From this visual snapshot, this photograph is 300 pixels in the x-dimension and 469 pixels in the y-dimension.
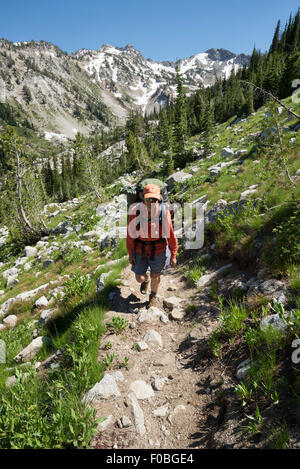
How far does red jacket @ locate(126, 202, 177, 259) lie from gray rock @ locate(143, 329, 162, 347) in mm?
1536

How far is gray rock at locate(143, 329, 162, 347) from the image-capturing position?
165 inches

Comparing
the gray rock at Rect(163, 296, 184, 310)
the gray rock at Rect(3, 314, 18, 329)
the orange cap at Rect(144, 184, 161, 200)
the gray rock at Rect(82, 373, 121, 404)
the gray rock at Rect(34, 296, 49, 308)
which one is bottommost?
the gray rock at Rect(3, 314, 18, 329)

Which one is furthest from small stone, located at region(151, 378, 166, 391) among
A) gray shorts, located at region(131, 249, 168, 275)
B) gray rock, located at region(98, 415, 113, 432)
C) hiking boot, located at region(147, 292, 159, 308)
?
gray shorts, located at region(131, 249, 168, 275)

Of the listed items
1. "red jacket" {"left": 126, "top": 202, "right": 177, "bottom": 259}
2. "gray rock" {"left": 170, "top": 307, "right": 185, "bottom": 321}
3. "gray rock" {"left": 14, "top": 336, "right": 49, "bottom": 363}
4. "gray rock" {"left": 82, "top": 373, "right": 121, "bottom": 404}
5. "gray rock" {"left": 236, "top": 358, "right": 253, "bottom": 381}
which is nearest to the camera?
"gray rock" {"left": 236, "top": 358, "right": 253, "bottom": 381}

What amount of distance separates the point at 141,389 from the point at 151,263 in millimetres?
2322

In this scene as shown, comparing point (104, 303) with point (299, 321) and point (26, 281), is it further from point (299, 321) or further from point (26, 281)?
point (26, 281)

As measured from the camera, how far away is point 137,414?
113 inches

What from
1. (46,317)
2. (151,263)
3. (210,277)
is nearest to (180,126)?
(210,277)

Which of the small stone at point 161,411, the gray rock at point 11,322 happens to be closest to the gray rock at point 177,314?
the small stone at point 161,411

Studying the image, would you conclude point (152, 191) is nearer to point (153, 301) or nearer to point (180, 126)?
point (153, 301)

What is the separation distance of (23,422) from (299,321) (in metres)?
3.25

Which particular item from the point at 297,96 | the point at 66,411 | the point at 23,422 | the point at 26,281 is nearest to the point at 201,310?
the point at 66,411

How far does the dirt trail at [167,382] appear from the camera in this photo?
2.66 m

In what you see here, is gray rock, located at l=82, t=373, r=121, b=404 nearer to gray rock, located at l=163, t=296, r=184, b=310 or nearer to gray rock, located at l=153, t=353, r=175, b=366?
gray rock, located at l=153, t=353, r=175, b=366
